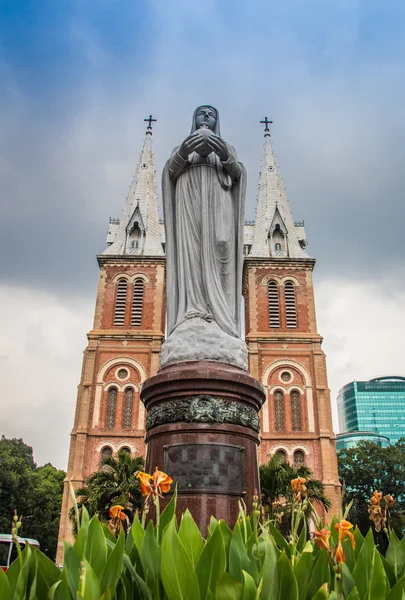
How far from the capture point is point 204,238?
17.4 ft

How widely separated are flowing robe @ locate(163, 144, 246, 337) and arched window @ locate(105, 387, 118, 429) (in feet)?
80.8

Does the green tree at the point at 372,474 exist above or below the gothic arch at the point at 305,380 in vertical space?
below

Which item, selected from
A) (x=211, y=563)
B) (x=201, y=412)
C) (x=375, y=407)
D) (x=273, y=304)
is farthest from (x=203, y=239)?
(x=375, y=407)

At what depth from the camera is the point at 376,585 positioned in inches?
66.7

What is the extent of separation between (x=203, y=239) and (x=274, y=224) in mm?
31549

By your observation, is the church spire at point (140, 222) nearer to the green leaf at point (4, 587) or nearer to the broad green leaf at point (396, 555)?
the broad green leaf at point (396, 555)

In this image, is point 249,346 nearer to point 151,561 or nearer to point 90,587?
point 151,561

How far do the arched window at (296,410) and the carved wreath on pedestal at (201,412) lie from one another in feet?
85.1

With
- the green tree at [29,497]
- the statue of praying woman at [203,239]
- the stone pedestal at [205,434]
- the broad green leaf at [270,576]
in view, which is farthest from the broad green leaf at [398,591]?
the green tree at [29,497]

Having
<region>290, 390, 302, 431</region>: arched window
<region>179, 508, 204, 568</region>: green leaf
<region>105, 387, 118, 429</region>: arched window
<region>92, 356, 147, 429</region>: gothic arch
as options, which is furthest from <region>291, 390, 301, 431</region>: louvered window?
<region>179, 508, 204, 568</region>: green leaf

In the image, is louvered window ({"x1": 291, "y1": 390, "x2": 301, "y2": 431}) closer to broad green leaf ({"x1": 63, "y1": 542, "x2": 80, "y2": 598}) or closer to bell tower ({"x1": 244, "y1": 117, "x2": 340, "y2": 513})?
bell tower ({"x1": 244, "y1": 117, "x2": 340, "y2": 513})

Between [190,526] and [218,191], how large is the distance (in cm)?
408

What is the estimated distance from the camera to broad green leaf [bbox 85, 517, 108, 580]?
6.20ft

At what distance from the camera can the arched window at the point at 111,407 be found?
28656 mm
